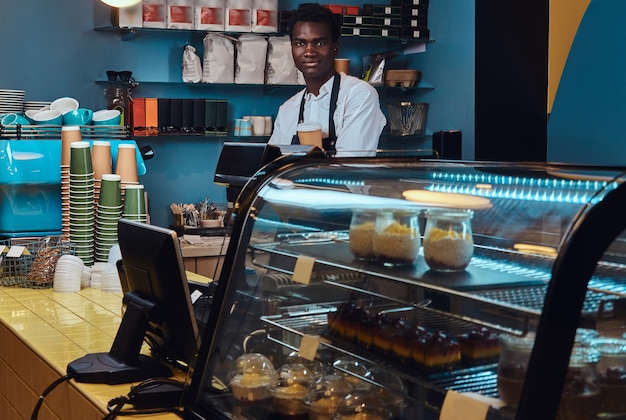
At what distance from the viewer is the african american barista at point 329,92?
4391mm

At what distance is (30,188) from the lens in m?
4.32

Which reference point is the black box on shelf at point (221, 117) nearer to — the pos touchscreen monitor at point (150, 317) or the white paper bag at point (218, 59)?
the white paper bag at point (218, 59)

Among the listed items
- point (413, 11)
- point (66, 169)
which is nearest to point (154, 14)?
point (413, 11)

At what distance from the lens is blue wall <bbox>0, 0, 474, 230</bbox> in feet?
21.2

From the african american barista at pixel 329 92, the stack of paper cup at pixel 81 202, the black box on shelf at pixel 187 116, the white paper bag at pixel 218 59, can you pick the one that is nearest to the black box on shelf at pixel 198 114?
the black box on shelf at pixel 187 116

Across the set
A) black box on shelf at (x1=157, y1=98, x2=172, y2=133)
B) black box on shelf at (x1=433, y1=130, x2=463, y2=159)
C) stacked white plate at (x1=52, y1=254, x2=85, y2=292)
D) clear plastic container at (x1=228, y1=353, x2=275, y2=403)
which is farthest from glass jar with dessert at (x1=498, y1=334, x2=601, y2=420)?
black box on shelf at (x1=157, y1=98, x2=172, y2=133)

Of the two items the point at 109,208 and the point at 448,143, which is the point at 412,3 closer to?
the point at 448,143

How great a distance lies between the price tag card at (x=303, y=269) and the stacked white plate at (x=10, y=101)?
14.0 ft

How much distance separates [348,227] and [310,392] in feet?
1.16

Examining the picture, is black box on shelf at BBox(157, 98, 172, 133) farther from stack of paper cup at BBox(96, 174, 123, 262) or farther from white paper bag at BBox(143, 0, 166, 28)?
stack of paper cup at BBox(96, 174, 123, 262)

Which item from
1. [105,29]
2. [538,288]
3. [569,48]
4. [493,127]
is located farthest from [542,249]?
[105,29]

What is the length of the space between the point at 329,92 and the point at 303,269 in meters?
2.77

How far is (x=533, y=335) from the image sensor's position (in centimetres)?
125

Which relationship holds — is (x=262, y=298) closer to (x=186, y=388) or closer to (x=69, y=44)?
(x=186, y=388)
